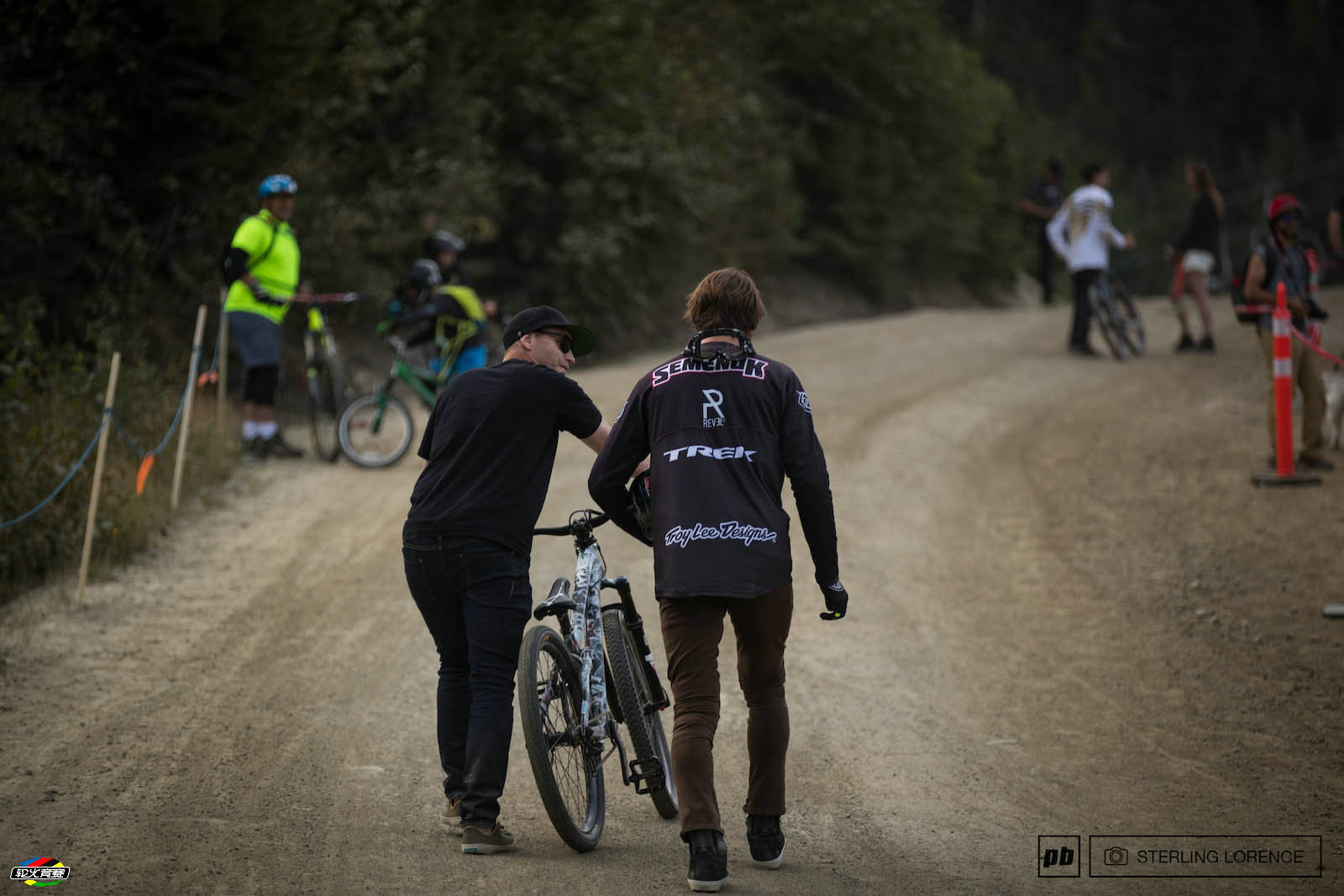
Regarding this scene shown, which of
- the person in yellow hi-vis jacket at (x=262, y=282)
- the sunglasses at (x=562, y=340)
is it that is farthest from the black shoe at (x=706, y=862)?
the person in yellow hi-vis jacket at (x=262, y=282)

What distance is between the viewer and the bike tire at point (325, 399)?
40.2 feet

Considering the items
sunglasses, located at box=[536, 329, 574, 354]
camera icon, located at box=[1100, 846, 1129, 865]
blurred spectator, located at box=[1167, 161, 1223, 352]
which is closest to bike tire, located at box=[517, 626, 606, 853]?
sunglasses, located at box=[536, 329, 574, 354]

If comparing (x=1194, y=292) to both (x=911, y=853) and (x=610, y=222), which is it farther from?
(x=911, y=853)

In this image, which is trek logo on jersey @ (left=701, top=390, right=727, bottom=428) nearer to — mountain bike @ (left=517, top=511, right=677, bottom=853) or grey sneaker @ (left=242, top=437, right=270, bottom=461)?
mountain bike @ (left=517, top=511, right=677, bottom=853)

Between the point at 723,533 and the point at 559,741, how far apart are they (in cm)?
102

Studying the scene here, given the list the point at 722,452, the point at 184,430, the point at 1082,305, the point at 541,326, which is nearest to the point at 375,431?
the point at 184,430

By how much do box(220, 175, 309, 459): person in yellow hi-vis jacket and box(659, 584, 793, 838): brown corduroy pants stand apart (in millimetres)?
7989

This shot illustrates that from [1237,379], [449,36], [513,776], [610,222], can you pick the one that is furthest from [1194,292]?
[513,776]

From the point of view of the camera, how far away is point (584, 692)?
5.00 meters

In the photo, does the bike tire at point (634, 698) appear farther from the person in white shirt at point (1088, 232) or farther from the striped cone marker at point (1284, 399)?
the person in white shirt at point (1088, 232)

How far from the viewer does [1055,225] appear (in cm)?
1728

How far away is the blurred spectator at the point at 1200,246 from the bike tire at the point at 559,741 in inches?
535

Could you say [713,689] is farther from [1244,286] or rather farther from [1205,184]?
[1205,184]

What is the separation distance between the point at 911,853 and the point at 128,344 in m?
10.1
